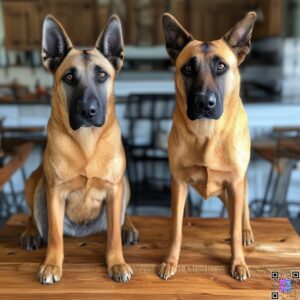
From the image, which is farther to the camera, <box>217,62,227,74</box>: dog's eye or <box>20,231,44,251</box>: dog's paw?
<box>20,231,44,251</box>: dog's paw

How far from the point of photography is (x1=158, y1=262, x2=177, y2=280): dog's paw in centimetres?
107

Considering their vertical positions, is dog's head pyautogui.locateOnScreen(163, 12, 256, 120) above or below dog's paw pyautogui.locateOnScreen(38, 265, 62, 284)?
above

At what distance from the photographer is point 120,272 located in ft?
3.49

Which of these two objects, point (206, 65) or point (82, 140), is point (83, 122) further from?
point (206, 65)

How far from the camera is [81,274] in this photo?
3.58ft

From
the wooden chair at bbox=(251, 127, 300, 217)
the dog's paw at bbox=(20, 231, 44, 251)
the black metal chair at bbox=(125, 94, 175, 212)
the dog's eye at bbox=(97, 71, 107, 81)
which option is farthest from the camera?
the black metal chair at bbox=(125, 94, 175, 212)

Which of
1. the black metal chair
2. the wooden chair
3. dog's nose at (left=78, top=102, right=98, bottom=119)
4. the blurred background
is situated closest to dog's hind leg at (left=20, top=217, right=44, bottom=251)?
the blurred background

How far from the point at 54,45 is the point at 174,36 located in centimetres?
31

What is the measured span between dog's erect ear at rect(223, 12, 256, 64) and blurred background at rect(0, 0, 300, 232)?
103cm

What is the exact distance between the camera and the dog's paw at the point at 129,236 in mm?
1269

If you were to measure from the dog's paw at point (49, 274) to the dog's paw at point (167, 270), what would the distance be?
263 mm

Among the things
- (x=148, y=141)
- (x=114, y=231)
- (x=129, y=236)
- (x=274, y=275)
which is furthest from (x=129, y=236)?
(x=148, y=141)

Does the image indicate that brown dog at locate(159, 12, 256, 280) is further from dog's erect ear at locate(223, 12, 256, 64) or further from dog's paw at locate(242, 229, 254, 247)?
dog's paw at locate(242, 229, 254, 247)

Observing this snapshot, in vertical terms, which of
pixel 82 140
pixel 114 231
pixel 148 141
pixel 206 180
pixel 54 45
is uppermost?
pixel 54 45
